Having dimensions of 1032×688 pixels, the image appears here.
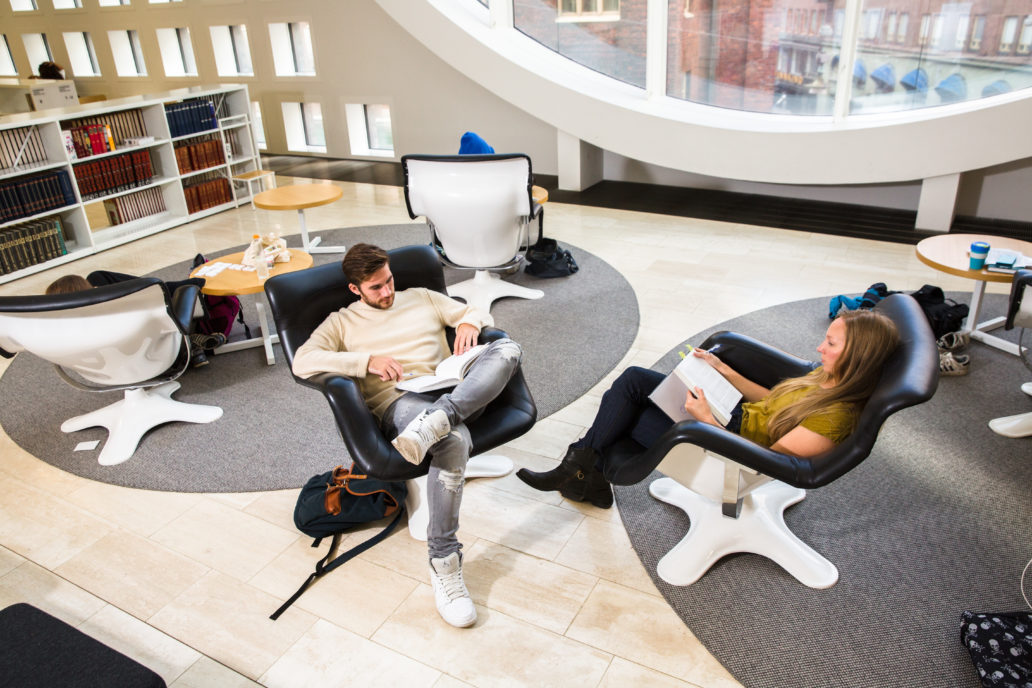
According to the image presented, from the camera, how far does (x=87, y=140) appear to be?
20.0 ft

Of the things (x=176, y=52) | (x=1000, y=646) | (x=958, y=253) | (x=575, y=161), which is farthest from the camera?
(x=176, y=52)

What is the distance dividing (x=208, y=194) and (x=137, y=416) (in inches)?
175

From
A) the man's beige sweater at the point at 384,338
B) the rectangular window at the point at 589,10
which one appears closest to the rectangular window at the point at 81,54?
the rectangular window at the point at 589,10

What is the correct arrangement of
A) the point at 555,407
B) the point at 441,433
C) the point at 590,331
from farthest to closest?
the point at 590,331
the point at 555,407
the point at 441,433

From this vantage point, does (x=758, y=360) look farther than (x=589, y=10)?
No

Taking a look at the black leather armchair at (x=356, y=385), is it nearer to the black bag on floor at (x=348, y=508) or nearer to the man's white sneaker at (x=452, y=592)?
the black bag on floor at (x=348, y=508)

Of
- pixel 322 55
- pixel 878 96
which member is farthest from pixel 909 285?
pixel 322 55

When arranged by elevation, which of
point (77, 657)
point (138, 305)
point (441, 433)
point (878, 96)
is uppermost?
point (878, 96)

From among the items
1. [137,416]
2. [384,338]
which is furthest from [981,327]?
[137,416]

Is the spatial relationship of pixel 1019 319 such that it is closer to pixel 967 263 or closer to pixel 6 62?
pixel 967 263

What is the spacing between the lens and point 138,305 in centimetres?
314

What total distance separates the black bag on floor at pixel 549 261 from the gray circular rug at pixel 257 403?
18cm

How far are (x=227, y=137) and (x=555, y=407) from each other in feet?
18.8

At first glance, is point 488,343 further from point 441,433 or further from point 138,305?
point 138,305
